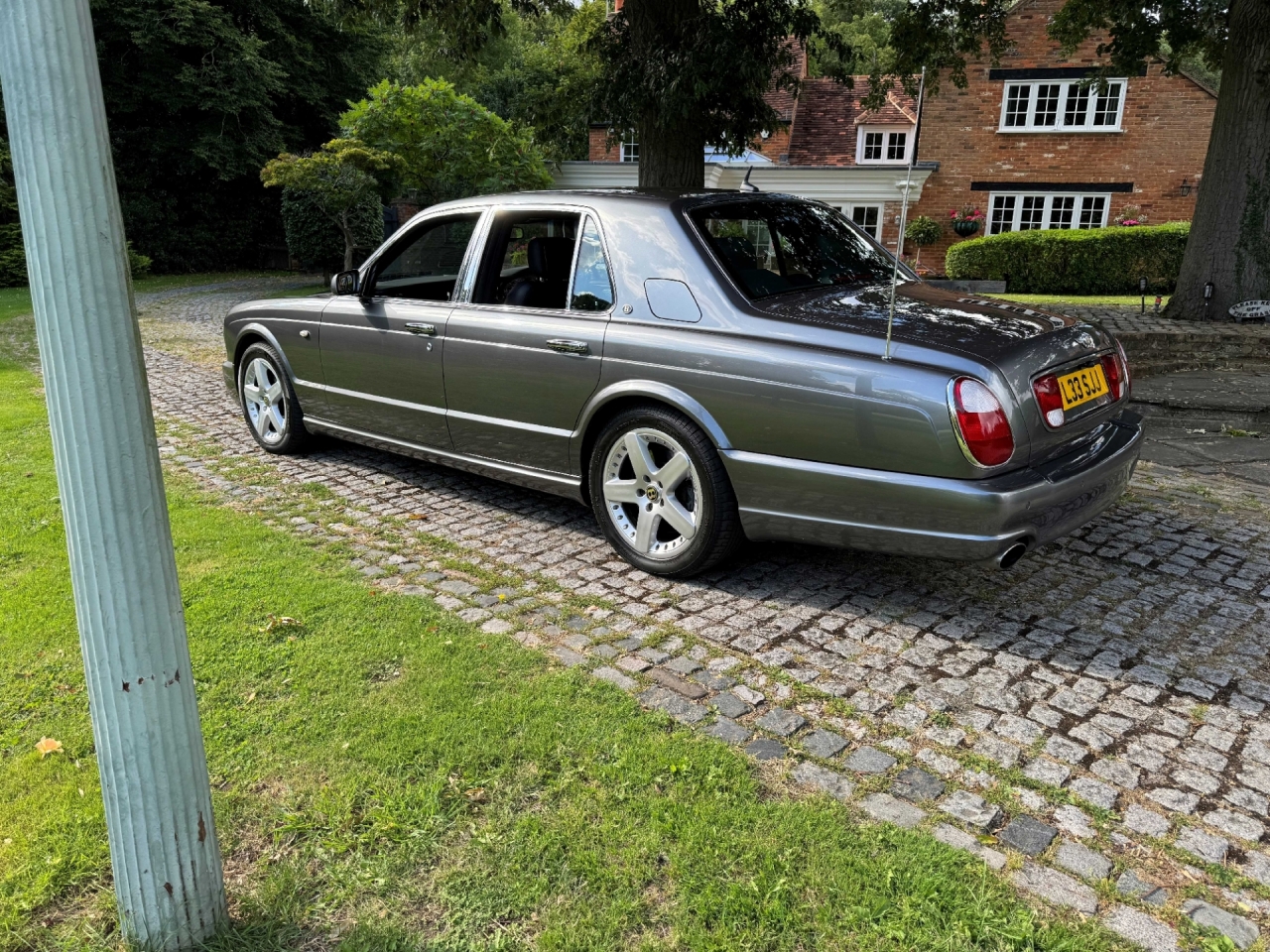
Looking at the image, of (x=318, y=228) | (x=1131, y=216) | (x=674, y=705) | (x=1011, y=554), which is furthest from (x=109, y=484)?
(x=1131, y=216)

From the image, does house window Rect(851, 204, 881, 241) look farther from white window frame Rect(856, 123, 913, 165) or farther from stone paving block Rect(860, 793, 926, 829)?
stone paving block Rect(860, 793, 926, 829)

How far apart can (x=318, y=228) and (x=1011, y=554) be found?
22.0 metres

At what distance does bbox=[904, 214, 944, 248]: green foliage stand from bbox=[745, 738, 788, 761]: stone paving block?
25.3 m

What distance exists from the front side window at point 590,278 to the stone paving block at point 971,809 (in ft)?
8.60

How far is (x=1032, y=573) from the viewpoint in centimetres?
433

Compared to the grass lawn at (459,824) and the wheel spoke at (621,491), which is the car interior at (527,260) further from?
the grass lawn at (459,824)

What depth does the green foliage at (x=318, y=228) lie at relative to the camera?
22.3 m

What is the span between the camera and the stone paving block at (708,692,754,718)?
10.3 feet

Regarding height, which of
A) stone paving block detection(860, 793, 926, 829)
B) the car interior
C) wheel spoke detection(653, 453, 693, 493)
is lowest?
stone paving block detection(860, 793, 926, 829)

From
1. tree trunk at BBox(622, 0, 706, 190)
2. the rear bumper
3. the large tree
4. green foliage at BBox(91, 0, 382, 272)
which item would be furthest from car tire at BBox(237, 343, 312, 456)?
green foliage at BBox(91, 0, 382, 272)

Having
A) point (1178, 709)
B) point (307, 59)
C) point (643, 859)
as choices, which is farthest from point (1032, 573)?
point (307, 59)

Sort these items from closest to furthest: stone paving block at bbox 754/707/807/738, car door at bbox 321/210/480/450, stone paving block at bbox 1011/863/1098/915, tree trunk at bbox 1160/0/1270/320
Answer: stone paving block at bbox 1011/863/1098/915, stone paving block at bbox 754/707/807/738, car door at bbox 321/210/480/450, tree trunk at bbox 1160/0/1270/320

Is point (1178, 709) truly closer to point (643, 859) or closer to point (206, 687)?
point (643, 859)

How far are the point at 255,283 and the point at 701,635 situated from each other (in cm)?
2300
